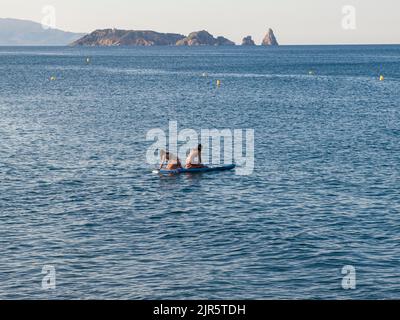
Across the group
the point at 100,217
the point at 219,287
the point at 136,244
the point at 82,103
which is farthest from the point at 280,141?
the point at 82,103

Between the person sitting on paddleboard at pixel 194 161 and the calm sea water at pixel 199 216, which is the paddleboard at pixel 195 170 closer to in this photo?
the person sitting on paddleboard at pixel 194 161

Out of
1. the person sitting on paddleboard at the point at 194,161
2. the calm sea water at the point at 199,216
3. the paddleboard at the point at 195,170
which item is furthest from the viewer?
the person sitting on paddleboard at the point at 194,161

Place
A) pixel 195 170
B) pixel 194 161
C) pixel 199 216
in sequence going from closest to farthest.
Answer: pixel 199 216
pixel 195 170
pixel 194 161

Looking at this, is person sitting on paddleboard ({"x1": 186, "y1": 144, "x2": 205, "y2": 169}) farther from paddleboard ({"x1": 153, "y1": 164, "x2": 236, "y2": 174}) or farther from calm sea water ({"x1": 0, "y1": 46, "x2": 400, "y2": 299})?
calm sea water ({"x1": 0, "y1": 46, "x2": 400, "y2": 299})

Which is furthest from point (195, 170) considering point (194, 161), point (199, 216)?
point (199, 216)

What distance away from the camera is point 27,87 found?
174500 millimetres

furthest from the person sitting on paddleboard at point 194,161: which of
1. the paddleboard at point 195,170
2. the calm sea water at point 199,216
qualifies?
the calm sea water at point 199,216

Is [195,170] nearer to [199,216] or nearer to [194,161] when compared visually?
[194,161]

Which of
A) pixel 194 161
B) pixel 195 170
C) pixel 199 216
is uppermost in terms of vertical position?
pixel 194 161

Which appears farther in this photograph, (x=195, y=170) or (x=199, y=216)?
(x=195, y=170)
